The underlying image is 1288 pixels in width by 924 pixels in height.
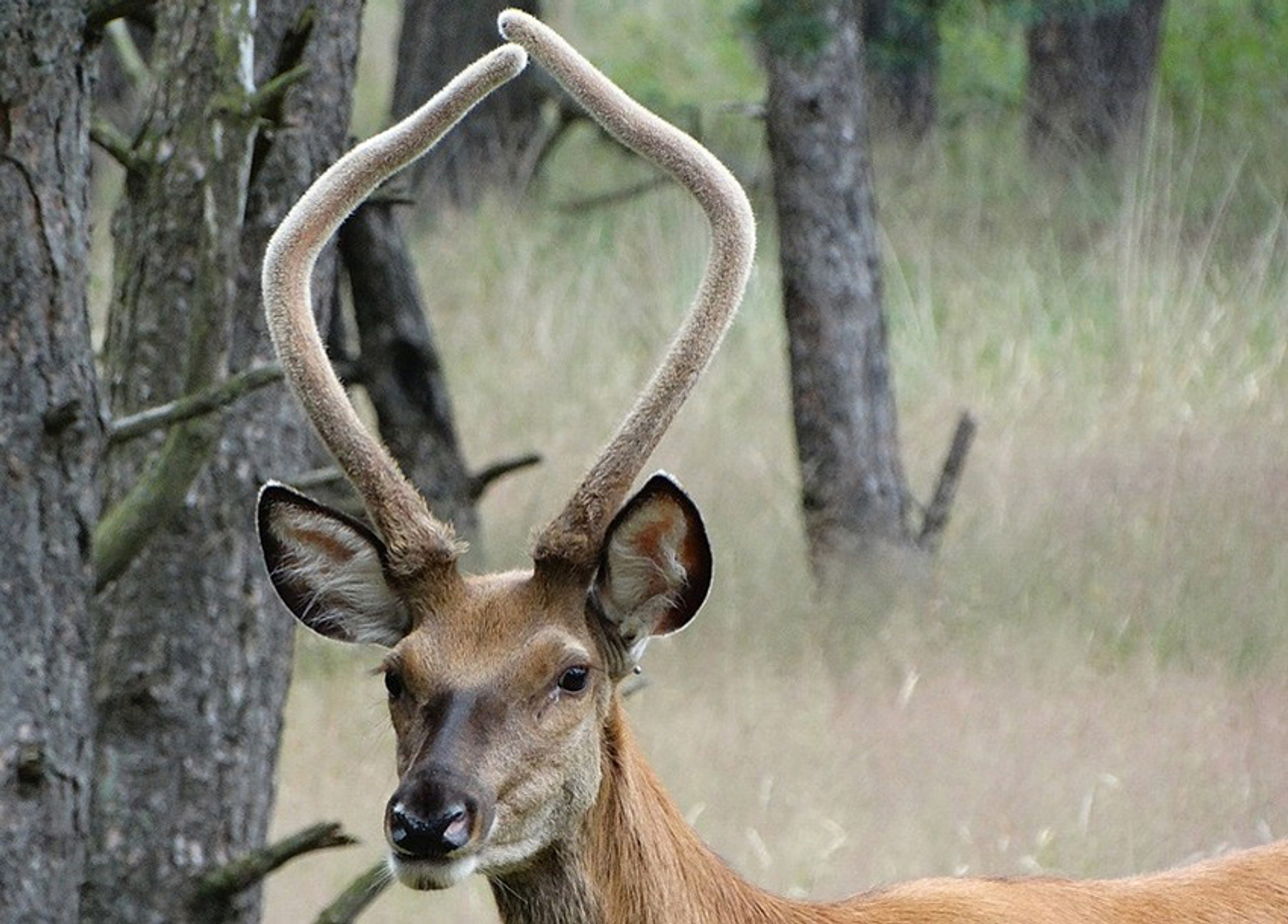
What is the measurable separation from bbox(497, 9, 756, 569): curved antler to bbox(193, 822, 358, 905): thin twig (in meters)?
1.27

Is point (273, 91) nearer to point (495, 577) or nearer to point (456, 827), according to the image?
point (495, 577)

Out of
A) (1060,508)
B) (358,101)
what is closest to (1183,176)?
(1060,508)

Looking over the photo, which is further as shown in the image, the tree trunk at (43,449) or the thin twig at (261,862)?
the thin twig at (261,862)

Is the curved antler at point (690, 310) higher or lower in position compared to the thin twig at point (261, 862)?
higher

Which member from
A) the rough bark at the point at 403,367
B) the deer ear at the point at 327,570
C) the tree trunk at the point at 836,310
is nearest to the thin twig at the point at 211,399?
the deer ear at the point at 327,570

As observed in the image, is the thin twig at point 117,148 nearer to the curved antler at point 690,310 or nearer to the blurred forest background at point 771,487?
the blurred forest background at point 771,487

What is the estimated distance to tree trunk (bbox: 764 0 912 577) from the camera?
31.5 feet

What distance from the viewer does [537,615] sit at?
165 inches

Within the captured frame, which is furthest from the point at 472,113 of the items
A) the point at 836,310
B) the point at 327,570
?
the point at 327,570

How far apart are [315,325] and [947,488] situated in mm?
5672

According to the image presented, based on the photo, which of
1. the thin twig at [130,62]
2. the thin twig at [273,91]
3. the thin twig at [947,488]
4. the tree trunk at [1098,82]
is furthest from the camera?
the tree trunk at [1098,82]

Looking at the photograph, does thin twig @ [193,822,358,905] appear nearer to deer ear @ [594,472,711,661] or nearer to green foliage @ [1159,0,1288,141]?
deer ear @ [594,472,711,661]

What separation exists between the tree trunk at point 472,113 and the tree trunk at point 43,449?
9103mm

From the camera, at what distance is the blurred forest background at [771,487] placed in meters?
5.40
